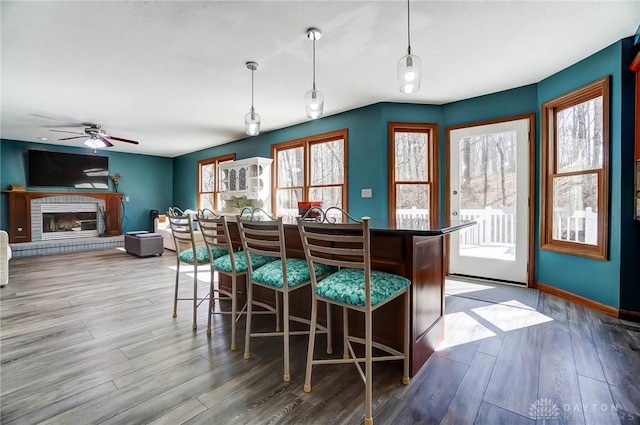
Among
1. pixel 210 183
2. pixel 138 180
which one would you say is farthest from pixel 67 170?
pixel 210 183

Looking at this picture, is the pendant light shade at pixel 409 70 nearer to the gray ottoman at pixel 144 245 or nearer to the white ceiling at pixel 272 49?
the white ceiling at pixel 272 49

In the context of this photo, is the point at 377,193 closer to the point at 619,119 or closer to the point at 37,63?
the point at 619,119

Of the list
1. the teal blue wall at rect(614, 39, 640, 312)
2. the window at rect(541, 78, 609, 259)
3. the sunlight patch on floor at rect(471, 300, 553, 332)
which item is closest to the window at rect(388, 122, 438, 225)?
the window at rect(541, 78, 609, 259)

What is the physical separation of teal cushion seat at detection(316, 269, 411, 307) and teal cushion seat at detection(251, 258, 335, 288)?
0.23 m

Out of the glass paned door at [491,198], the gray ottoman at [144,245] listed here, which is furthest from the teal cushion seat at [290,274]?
the gray ottoman at [144,245]

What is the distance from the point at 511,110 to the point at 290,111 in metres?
3.02

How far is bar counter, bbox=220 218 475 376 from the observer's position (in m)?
1.80

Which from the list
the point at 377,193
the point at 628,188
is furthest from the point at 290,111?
the point at 628,188

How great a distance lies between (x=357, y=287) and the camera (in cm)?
157

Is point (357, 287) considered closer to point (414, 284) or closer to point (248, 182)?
point (414, 284)

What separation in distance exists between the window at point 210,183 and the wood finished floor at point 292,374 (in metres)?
4.53

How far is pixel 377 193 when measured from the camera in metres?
4.24

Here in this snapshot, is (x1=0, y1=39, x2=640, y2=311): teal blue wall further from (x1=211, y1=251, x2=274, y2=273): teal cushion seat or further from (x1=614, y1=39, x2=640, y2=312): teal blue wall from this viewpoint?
(x1=211, y1=251, x2=274, y2=273): teal cushion seat

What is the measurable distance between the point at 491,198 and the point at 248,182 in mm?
4138
